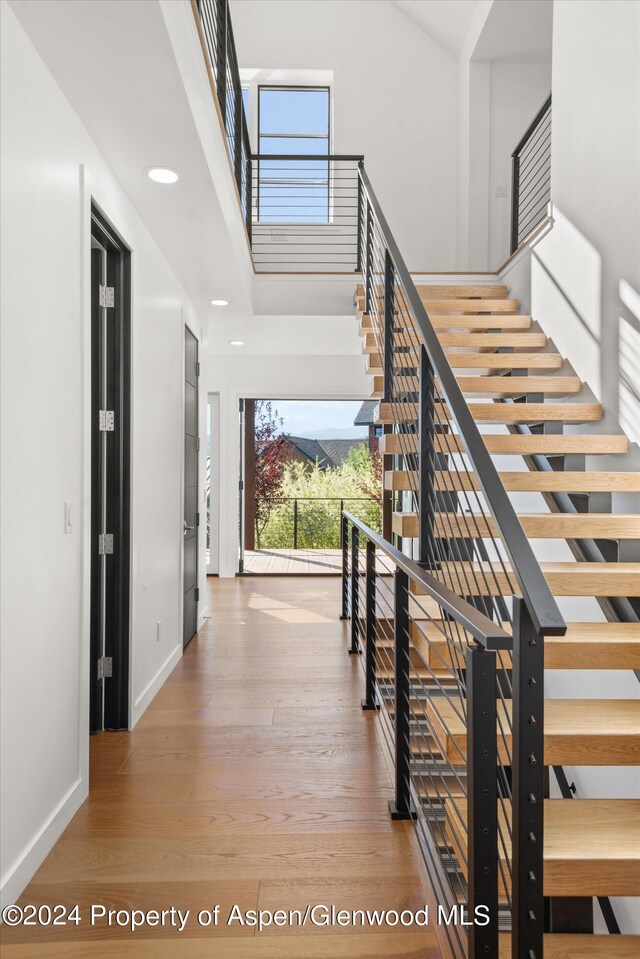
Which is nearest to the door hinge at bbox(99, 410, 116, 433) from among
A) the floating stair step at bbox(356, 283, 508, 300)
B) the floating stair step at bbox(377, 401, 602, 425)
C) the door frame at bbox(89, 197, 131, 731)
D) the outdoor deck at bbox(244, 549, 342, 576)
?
the door frame at bbox(89, 197, 131, 731)

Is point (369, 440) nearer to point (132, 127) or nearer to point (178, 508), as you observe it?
point (178, 508)

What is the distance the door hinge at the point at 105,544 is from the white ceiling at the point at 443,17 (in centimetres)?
593

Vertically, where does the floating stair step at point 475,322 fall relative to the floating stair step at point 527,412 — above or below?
above

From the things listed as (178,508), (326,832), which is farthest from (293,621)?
(326,832)

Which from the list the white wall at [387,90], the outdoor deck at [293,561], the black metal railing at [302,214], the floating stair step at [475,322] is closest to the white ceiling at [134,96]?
the floating stair step at [475,322]

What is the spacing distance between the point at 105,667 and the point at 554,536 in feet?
6.71

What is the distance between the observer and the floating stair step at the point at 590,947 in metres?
1.51

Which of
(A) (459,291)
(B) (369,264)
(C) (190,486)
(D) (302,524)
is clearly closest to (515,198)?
(A) (459,291)

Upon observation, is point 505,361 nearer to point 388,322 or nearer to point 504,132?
point 388,322

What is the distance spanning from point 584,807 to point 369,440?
26.1 ft

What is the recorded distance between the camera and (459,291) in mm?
4934

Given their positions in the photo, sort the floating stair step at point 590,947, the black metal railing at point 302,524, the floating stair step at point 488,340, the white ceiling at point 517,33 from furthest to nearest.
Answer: the black metal railing at point 302,524, the white ceiling at point 517,33, the floating stair step at point 488,340, the floating stair step at point 590,947

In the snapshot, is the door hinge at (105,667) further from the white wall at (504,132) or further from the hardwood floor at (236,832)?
the white wall at (504,132)

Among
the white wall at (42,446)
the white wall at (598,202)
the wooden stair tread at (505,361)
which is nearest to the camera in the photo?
the white wall at (42,446)
